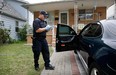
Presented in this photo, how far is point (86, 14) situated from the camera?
60.4 feet

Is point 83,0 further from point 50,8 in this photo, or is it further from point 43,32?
point 43,32

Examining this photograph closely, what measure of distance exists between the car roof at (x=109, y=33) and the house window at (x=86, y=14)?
14.0 meters

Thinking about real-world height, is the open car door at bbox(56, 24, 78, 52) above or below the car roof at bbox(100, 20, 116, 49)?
below

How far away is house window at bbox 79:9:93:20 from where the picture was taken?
60.2 feet

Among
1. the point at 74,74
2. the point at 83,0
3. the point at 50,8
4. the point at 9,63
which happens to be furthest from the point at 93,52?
the point at 50,8

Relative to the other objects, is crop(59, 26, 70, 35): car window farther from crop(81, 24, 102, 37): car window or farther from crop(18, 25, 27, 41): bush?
crop(18, 25, 27, 41): bush

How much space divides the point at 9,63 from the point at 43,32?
8.17 feet

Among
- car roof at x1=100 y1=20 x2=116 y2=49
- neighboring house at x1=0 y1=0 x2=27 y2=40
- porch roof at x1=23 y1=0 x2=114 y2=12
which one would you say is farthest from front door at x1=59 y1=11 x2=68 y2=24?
car roof at x1=100 y1=20 x2=116 y2=49

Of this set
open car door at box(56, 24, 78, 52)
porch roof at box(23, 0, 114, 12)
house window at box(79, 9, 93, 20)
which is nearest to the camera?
open car door at box(56, 24, 78, 52)

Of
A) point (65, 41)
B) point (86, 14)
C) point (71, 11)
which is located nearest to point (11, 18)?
point (71, 11)

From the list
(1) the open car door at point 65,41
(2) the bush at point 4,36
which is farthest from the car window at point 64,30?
(2) the bush at point 4,36

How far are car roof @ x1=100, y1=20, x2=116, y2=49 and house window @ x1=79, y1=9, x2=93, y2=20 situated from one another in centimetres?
1404

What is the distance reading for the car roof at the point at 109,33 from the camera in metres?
3.56

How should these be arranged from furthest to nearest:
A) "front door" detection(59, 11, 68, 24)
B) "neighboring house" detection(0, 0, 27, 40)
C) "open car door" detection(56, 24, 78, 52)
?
"front door" detection(59, 11, 68, 24) → "neighboring house" detection(0, 0, 27, 40) → "open car door" detection(56, 24, 78, 52)
